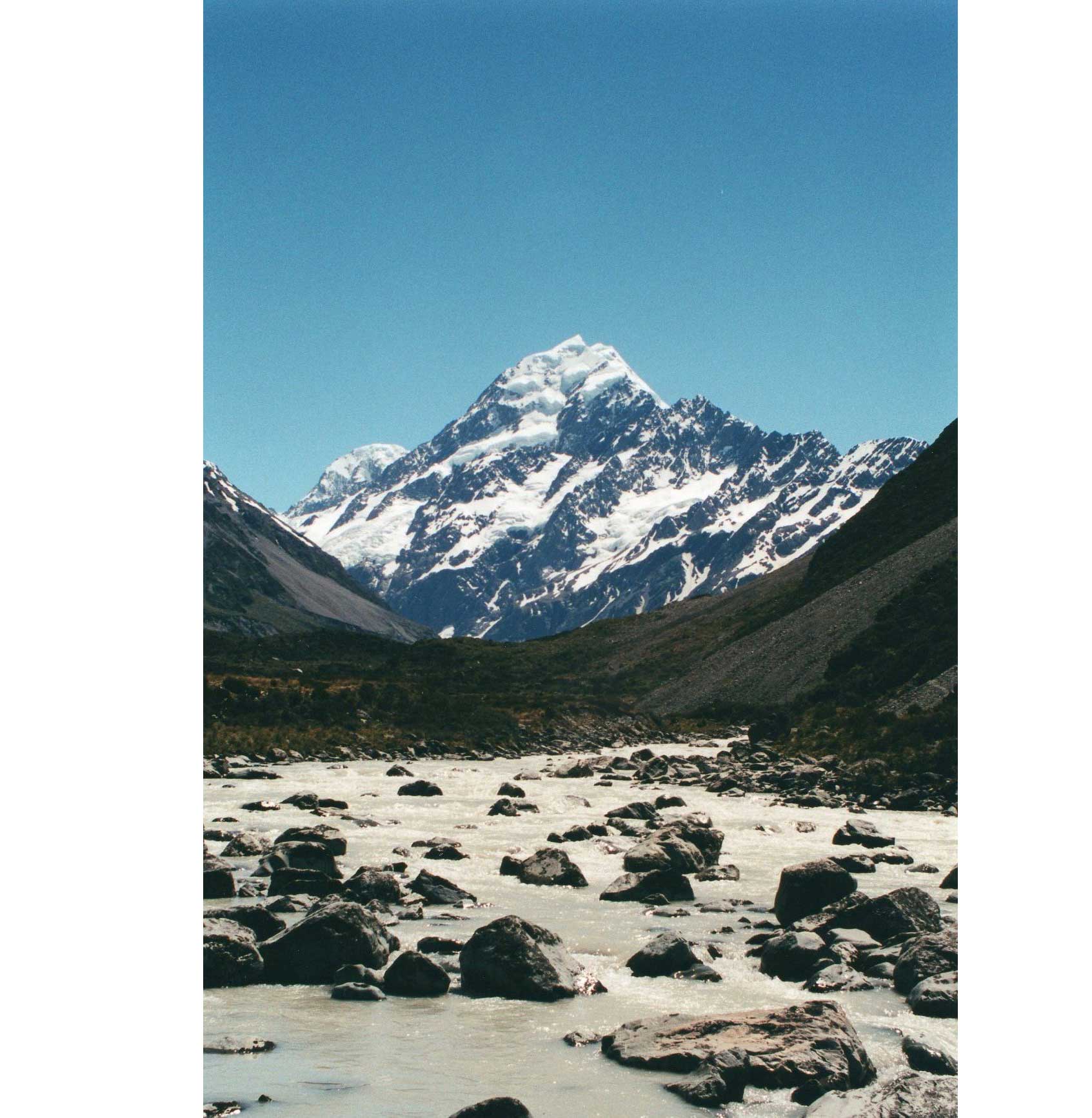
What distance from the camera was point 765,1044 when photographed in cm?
1111

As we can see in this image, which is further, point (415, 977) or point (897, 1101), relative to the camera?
point (415, 977)

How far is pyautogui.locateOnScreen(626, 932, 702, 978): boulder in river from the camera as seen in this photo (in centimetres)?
1484

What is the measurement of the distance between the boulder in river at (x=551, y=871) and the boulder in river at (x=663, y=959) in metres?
6.29

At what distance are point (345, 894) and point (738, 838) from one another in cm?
1239

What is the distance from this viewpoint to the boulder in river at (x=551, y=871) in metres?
21.5

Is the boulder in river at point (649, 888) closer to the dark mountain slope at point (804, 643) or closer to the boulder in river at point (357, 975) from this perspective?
the boulder in river at point (357, 975)

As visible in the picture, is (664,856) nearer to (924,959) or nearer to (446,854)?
(446,854)

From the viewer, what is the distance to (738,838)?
93.7ft

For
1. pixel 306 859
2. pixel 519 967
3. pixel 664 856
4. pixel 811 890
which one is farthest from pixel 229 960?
pixel 664 856

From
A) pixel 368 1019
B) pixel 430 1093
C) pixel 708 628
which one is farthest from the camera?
pixel 708 628

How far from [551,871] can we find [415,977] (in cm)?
→ 808
